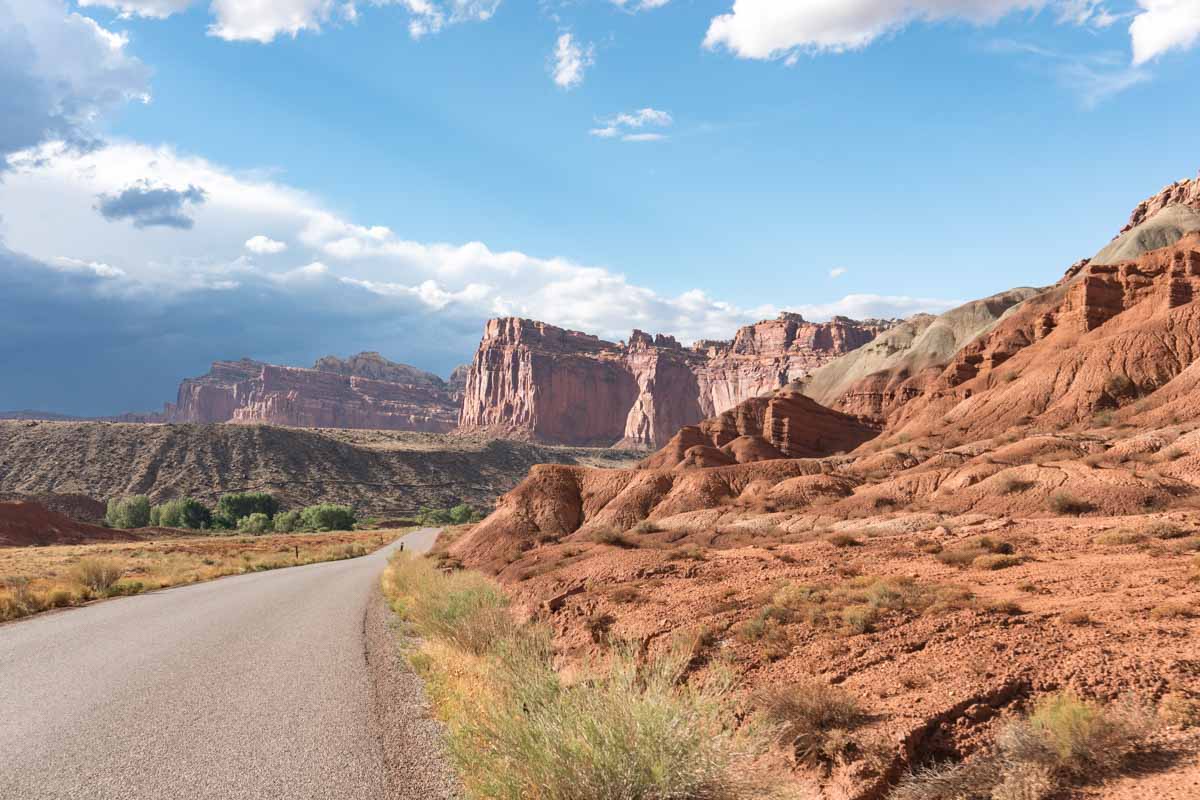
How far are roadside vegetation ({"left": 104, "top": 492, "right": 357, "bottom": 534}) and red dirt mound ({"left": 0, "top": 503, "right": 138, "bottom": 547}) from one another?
29.4 ft

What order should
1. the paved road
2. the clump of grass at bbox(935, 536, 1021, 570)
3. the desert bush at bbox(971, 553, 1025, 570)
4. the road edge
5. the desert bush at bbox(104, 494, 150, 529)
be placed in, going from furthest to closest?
the desert bush at bbox(104, 494, 150, 529)
the clump of grass at bbox(935, 536, 1021, 570)
the desert bush at bbox(971, 553, 1025, 570)
the road edge
the paved road

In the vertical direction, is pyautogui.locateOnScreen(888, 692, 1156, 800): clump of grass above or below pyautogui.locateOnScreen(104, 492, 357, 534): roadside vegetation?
above

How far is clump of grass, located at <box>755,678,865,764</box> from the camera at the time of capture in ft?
27.9

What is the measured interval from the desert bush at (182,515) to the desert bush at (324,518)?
10768 millimetres

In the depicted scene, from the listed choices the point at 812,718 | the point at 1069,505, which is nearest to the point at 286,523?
the point at 1069,505

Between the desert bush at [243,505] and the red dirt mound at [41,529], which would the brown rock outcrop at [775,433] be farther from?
the red dirt mound at [41,529]

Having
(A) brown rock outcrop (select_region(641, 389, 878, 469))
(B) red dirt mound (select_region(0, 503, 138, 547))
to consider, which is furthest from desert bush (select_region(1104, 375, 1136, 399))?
(B) red dirt mound (select_region(0, 503, 138, 547))

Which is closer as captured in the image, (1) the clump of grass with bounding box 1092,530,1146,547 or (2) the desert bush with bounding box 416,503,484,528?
(1) the clump of grass with bounding box 1092,530,1146,547

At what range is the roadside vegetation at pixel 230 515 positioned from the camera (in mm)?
81625

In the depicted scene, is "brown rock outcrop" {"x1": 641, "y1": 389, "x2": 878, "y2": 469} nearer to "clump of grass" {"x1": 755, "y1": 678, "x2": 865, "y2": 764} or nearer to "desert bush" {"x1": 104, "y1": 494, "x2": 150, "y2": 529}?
"desert bush" {"x1": 104, "y1": 494, "x2": 150, "y2": 529}

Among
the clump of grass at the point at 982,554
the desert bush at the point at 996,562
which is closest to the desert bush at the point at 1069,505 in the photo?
the clump of grass at the point at 982,554

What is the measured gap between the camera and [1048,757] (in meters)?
6.97

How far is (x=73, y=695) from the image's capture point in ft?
35.0

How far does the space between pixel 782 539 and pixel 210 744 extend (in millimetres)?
23791
